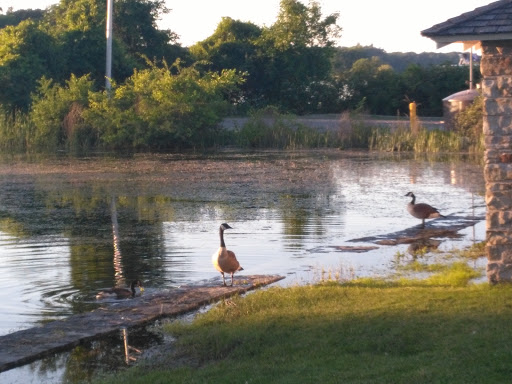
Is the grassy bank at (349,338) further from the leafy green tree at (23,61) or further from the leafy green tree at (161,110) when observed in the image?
the leafy green tree at (23,61)

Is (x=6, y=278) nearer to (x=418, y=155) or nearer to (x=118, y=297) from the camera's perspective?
(x=118, y=297)

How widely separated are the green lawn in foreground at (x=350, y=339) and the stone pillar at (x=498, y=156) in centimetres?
36

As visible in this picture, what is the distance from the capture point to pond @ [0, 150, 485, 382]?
44.8 feet

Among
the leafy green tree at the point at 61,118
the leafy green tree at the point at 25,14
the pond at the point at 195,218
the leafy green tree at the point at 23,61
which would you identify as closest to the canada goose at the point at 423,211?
the pond at the point at 195,218

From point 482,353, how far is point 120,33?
172 feet

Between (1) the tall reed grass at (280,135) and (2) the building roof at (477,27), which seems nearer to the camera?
(2) the building roof at (477,27)

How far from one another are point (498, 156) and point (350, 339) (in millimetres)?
3220

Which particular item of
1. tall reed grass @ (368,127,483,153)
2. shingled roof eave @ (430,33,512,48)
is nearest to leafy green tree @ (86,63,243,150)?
tall reed grass @ (368,127,483,153)

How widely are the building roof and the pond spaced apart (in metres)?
3.61

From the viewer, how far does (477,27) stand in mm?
10781

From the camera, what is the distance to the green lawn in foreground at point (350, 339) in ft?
26.0

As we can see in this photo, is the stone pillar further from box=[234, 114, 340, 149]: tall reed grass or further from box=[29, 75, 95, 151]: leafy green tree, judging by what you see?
box=[29, 75, 95, 151]: leafy green tree

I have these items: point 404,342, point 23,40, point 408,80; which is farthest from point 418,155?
point 404,342

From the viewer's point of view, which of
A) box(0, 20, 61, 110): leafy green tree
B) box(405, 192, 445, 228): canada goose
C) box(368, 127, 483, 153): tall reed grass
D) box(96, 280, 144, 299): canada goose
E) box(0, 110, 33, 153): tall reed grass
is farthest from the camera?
box(0, 20, 61, 110): leafy green tree
